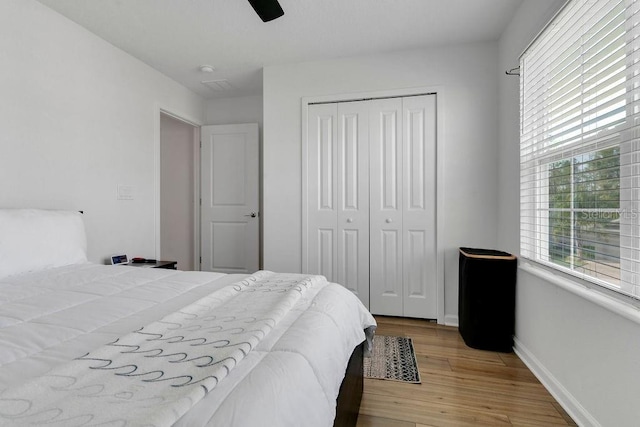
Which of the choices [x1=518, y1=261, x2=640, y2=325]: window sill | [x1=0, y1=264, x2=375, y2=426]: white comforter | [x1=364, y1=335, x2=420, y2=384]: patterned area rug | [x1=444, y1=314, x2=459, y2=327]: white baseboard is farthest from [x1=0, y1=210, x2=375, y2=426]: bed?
[x1=444, y1=314, x2=459, y2=327]: white baseboard

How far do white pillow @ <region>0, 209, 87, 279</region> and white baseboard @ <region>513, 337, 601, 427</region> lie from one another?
3.01 metres

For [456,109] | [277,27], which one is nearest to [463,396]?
[456,109]

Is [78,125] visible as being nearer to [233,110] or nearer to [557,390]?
[233,110]

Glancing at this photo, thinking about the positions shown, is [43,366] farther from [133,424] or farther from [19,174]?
[19,174]

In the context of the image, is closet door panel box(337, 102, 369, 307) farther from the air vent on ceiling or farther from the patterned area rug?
the air vent on ceiling

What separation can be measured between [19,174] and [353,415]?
2581mm

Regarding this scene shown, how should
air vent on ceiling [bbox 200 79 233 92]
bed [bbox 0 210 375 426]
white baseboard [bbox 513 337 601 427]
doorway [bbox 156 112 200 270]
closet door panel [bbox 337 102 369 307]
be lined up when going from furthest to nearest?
doorway [bbox 156 112 200 270] → air vent on ceiling [bbox 200 79 233 92] → closet door panel [bbox 337 102 369 307] → white baseboard [bbox 513 337 601 427] → bed [bbox 0 210 375 426]

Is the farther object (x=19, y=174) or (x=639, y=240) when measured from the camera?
(x=19, y=174)

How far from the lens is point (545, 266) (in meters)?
1.98

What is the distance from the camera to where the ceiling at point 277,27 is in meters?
2.33

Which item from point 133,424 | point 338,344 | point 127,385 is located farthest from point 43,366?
point 338,344

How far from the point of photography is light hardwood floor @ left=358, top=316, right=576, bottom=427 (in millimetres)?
1597

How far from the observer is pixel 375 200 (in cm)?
310

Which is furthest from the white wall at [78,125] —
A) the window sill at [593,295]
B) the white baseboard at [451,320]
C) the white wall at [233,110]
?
the window sill at [593,295]
